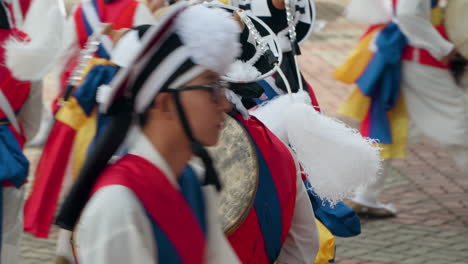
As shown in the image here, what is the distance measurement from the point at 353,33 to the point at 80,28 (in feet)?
26.4

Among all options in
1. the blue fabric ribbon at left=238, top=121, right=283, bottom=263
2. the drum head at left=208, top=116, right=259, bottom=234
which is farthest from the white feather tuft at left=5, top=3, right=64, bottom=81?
the blue fabric ribbon at left=238, top=121, right=283, bottom=263

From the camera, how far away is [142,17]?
443 centimetres

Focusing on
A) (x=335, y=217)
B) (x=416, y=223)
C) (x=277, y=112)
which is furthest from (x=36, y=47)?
(x=416, y=223)

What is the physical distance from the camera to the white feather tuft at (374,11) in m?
5.82

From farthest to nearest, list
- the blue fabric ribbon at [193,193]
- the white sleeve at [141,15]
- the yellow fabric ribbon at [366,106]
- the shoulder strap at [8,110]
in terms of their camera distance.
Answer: the yellow fabric ribbon at [366,106], the white sleeve at [141,15], the shoulder strap at [8,110], the blue fabric ribbon at [193,193]

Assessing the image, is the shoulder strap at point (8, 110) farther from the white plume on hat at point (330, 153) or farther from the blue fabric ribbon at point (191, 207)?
the blue fabric ribbon at point (191, 207)

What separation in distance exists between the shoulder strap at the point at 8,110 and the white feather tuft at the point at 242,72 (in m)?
1.40

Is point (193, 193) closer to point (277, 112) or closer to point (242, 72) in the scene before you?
point (242, 72)

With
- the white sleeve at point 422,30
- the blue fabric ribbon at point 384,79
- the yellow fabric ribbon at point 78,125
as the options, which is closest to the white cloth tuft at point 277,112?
the yellow fabric ribbon at point 78,125

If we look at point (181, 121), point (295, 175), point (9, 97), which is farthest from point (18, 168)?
point (181, 121)

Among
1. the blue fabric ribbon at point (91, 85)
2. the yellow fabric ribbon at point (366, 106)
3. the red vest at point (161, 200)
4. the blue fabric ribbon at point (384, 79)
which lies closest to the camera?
the red vest at point (161, 200)

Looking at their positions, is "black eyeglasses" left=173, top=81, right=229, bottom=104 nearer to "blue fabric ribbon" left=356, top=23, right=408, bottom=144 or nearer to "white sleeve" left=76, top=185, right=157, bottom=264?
"white sleeve" left=76, top=185, right=157, bottom=264

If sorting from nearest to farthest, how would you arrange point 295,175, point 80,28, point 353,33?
point 295,175, point 80,28, point 353,33

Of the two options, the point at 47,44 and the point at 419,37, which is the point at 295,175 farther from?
the point at 419,37
